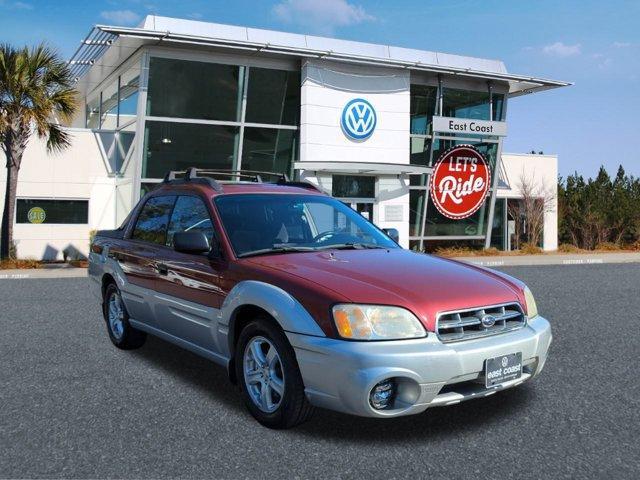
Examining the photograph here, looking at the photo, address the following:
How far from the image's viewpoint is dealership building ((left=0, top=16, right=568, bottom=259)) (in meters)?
20.2

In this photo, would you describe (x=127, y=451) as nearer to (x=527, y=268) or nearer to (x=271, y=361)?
(x=271, y=361)

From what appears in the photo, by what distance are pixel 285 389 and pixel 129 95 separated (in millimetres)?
19204

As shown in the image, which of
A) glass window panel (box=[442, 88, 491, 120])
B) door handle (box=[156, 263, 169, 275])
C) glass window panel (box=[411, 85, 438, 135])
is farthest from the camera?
glass window panel (box=[442, 88, 491, 120])

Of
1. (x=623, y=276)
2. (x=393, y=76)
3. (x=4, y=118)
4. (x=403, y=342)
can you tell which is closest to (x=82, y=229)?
(x=4, y=118)

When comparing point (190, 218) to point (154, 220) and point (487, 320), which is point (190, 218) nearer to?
point (154, 220)

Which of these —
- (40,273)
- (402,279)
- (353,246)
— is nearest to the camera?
(402,279)

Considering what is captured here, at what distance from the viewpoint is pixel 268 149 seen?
21.9 m

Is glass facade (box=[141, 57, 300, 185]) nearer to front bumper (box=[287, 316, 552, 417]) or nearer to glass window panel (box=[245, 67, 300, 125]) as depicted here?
glass window panel (box=[245, 67, 300, 125])

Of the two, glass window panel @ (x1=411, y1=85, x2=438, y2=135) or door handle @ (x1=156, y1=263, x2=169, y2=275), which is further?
glass window panel @ (x1=411, y1=85, x2=438, y2=135)

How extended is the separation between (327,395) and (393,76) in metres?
20.2

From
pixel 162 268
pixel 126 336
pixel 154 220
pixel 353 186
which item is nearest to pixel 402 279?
pixel 162 268

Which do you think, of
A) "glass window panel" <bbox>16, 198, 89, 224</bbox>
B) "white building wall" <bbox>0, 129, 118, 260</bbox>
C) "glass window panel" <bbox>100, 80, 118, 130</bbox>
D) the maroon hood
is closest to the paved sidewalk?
"white building wall" <bbox>0, 129, 118, 260</bbox>

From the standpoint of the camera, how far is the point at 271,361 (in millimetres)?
4273

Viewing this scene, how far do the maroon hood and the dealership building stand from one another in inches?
607
